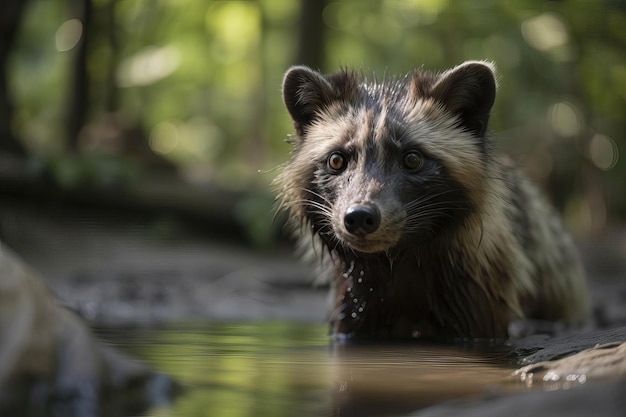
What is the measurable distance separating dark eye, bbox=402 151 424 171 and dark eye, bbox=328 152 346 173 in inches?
15.1

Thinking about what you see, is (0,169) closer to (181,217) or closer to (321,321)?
(181,217)

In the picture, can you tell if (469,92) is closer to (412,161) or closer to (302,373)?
(412,161)

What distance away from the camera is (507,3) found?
1339 cm

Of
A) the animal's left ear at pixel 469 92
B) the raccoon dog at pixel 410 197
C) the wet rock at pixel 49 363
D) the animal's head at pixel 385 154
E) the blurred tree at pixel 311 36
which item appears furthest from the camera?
the blurred tree at pixel 311 36

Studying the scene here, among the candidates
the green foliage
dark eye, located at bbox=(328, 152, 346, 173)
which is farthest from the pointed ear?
the green foliage

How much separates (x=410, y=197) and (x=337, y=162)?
21.4 inches

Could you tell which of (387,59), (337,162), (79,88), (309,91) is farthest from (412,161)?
(387,59)

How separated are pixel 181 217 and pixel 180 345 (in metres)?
7.35

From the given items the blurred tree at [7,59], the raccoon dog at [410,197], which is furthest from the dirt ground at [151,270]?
the raccoon dog at [410,197]

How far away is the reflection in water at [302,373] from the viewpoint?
313 centimetres

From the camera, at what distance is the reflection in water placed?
3.13 metres

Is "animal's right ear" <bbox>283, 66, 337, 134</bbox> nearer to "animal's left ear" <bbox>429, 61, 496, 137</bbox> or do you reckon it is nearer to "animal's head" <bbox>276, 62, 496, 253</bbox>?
"animal's head" <bbox>276, 62, 496, 253</bbox>

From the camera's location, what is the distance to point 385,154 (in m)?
5.38

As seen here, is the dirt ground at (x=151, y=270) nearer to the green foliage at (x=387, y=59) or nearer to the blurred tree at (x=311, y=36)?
the green foliage at (x=387, y=59)
